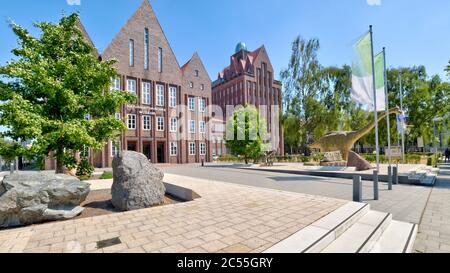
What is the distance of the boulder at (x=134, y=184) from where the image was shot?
5988 millimetres

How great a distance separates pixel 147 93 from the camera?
33.2m

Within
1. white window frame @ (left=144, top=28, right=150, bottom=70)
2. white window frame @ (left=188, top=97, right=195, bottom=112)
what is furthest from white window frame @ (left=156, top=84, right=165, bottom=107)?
white window frame @ (left=188, top=97, right=195, bottom=112)

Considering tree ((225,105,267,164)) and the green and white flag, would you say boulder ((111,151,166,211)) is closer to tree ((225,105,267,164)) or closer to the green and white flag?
the green and white flag

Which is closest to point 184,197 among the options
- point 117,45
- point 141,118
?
point 141,118

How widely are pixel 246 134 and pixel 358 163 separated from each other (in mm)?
13135

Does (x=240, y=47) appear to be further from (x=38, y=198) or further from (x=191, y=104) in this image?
(x=38, y=198)

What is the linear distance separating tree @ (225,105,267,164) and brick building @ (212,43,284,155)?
1038 inches

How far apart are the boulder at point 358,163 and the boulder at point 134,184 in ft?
47.0

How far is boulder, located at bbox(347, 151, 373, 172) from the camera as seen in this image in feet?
50.8

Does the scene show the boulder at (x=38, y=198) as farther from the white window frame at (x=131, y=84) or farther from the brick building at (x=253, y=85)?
the brick building at (x=253, y=85)

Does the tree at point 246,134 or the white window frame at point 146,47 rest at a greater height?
the white window frame at point 146,47

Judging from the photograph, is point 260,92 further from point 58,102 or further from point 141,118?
point 58,102

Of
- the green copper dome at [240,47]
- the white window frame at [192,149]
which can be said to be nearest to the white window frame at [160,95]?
the white window frame at [192,149]
